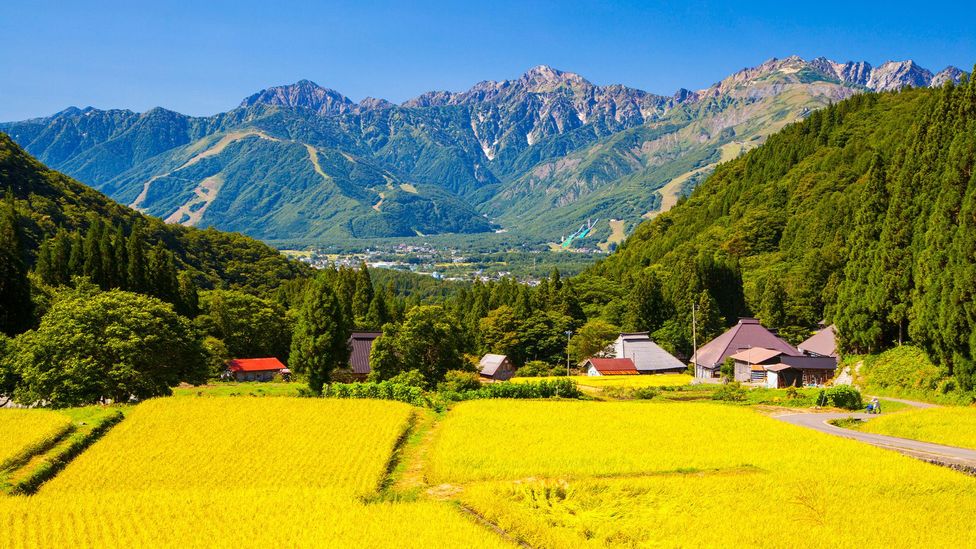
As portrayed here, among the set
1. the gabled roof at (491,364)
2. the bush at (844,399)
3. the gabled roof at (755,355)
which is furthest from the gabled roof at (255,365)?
the bush at (844,399)

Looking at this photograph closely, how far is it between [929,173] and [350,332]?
5281 centimetres

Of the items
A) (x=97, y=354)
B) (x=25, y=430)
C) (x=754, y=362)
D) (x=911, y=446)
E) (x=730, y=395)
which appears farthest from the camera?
(x=754, y=362)

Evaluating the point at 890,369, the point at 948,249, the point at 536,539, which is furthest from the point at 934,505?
the point at 890,369

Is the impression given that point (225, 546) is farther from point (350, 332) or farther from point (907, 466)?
point (350, 332)

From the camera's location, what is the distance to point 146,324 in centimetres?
4653

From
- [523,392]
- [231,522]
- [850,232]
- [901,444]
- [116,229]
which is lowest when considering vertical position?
[231,522]

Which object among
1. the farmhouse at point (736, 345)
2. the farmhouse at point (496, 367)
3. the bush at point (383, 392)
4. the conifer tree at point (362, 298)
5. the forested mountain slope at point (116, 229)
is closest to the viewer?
the bush at point (383, 392)

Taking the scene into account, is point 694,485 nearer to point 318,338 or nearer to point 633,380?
point 318,338

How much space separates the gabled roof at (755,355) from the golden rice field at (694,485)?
32.1 m

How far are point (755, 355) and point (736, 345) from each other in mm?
4902

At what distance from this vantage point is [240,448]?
30.2 metres

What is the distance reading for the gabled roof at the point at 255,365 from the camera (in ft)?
263

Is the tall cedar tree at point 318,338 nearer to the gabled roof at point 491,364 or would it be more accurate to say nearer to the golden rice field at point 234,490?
the golden rice field at point 234,490

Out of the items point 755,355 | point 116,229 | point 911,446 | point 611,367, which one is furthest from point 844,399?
point 116,229
